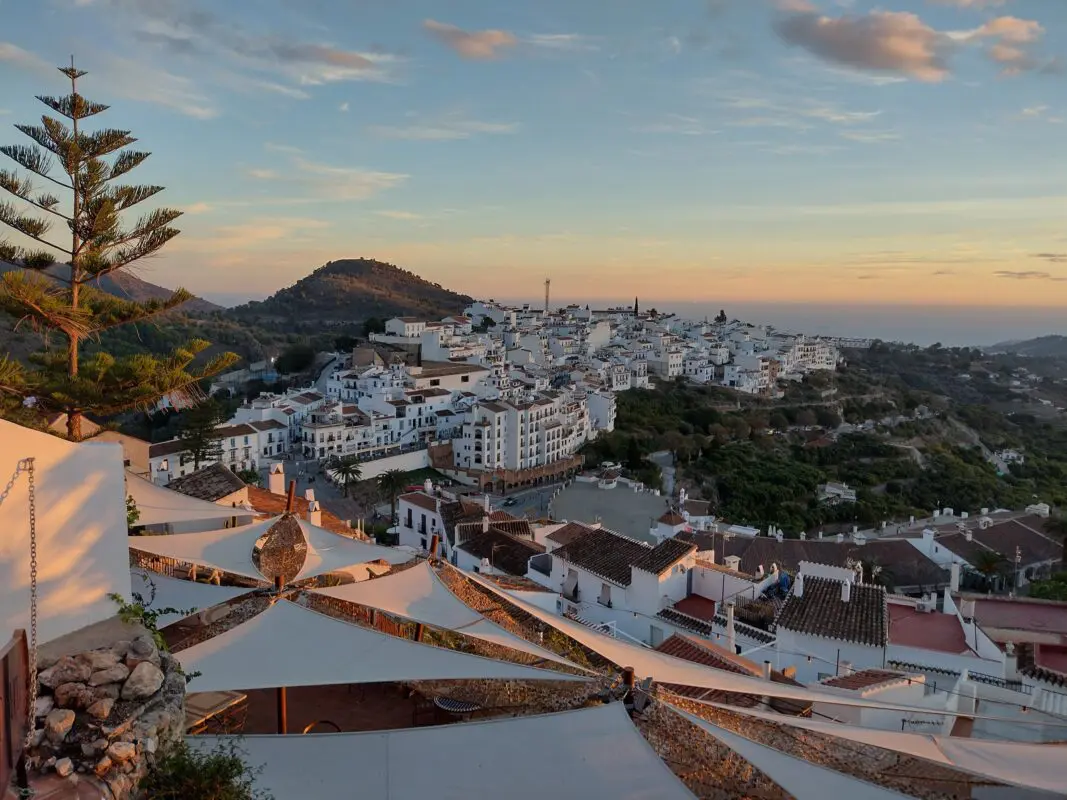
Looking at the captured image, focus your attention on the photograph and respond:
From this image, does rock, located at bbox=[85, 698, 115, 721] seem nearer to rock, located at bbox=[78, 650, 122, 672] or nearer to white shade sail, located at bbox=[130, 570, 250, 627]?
rock, located at bbox=[78, 650, 122, 672]

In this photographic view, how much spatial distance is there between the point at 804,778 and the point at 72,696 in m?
4.09

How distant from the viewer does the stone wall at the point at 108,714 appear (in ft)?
11.5

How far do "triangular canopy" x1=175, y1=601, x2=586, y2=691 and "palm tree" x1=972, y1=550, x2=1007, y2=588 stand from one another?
790 inches

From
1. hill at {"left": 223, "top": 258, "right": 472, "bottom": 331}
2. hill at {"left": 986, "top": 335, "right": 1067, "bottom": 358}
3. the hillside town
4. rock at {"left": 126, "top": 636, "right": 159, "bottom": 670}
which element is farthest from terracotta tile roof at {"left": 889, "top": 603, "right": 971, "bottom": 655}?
hill at {"left": 986, "top": 335, "right": 1067, "bottom": 358}

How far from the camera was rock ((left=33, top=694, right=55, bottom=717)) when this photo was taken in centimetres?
362

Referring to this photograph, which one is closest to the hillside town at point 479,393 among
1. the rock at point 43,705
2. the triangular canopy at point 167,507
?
the triangular canopy at point 167,507

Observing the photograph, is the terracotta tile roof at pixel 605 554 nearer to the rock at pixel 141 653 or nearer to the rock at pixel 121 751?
the rock at pixel 141 653

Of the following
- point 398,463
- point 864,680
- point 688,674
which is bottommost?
point 398,463

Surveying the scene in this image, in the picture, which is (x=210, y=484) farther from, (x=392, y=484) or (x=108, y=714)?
(x=392, y=484)

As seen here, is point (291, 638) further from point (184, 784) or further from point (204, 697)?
point (184, 784)

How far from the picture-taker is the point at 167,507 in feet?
31.8

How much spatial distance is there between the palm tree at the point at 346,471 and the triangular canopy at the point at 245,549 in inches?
957

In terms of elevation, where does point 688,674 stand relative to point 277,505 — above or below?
above

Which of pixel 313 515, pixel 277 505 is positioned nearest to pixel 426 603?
pixel 313 515
